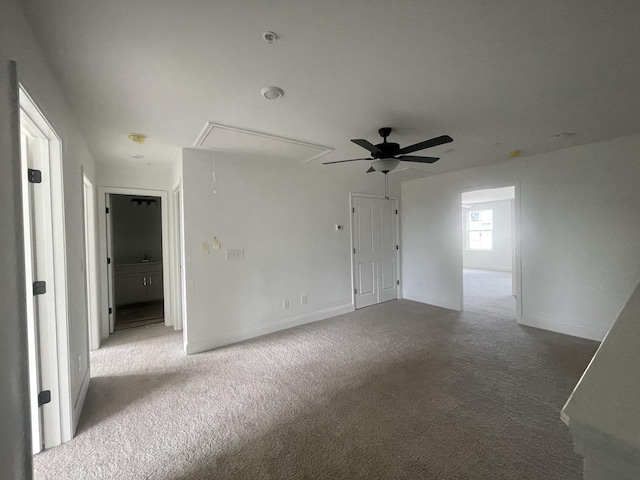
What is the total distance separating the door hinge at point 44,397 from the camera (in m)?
1.79

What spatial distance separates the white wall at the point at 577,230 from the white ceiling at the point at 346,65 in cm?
65

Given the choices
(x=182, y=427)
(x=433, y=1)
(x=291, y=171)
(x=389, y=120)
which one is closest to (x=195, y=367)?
(x=182, y=427)

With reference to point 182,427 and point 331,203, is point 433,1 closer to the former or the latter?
point 182,427

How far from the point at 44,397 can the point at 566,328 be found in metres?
5.41

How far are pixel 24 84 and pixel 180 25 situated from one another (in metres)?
0.78

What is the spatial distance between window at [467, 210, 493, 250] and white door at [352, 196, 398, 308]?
6050mm

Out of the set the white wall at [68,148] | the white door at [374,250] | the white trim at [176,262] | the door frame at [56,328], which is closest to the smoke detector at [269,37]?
the white wall at [68,148]

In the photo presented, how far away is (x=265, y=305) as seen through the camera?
3846 millimetres

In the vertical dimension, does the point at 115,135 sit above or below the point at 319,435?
above

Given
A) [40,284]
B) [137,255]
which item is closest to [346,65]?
[40,284]

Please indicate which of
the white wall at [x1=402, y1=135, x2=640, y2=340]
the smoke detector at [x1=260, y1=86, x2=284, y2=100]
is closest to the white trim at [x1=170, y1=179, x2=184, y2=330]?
the smoke detector at [x1=260, y1=86, x2=284, y2=100]

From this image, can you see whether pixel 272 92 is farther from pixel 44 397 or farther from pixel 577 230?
pixel 577 230

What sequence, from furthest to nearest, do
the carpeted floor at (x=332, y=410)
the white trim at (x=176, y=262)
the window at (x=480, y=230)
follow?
the window at (x=480, y=230) → the white trim at (x=176, y=262) → the carpeted floor at (x=332, y=410)

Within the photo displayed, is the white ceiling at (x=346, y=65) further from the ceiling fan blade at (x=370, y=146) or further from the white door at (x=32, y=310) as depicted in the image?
the white door at (x=32, y=310)
